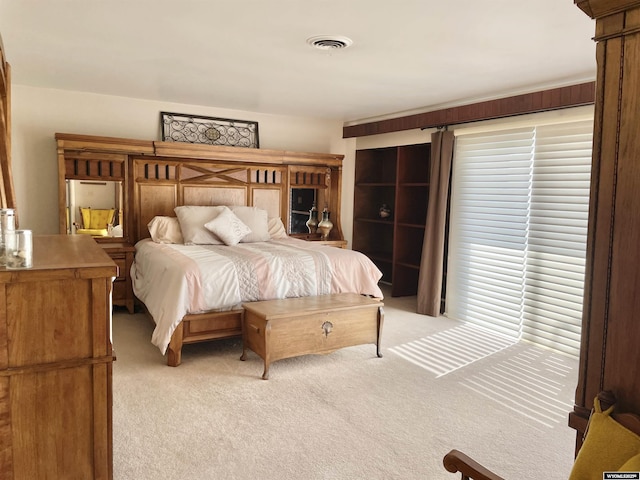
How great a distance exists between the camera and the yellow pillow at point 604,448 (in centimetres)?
102

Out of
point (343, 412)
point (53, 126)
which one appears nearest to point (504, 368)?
point (343, 412)

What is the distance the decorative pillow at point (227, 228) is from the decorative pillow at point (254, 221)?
0.44 feet

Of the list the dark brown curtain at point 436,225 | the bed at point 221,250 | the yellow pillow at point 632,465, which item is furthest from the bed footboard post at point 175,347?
the yellow pillow at point 632,465

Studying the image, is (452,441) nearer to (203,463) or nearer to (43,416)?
(203,463)

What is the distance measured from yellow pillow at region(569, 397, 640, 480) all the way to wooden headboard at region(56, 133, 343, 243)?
491 centimetres

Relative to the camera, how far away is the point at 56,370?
1.70 m

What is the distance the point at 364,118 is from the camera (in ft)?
20.4

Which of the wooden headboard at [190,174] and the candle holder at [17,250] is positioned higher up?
the wooden headboard at [190,174]

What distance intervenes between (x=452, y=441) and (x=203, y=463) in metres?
1.31

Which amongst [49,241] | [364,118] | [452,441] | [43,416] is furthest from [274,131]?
[43,416]

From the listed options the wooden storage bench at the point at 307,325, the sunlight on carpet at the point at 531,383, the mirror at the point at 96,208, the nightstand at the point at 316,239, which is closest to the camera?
the sunlight on carpet at the point at 531,383

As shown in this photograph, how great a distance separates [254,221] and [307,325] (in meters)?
2.12

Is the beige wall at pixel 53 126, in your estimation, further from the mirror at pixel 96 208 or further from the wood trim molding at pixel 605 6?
the wood trim molding at pixel 605 6

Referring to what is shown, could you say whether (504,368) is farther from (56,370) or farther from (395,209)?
(56,370)
